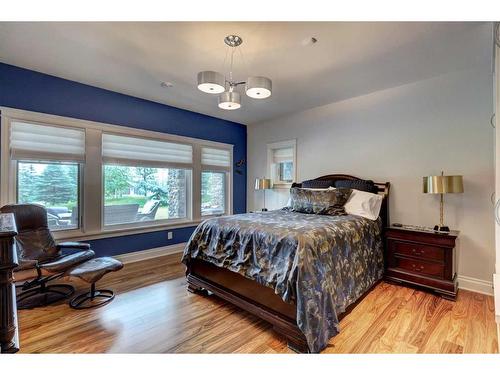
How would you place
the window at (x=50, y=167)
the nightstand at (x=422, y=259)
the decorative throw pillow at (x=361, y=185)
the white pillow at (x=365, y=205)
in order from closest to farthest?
the nightstand at (x=422, y=259)
the window at (x=50, y=167)
the white pillow at (x=365, y=205)
the decorative throw pillow at (x=361, y=185)

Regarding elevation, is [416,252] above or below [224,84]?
below

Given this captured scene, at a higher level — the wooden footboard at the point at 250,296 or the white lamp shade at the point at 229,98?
the white lamp shade at the point at 229,98

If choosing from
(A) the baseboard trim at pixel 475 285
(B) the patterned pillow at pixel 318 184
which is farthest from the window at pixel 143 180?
(A) the baseboard trim at pixel 475 285

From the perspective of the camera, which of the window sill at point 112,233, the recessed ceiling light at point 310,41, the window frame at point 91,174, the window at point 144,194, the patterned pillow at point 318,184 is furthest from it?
the patterned pillow at point 318,184

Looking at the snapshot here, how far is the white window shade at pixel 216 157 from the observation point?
465 cm

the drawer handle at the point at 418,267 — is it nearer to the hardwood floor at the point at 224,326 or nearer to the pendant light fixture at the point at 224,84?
the hardwood floor at the point at 224,326

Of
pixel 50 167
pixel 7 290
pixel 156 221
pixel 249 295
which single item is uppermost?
pixel 50 167

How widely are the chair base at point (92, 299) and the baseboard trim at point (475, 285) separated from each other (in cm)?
393

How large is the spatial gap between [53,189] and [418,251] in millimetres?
4580

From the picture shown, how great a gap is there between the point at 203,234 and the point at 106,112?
2394 mm

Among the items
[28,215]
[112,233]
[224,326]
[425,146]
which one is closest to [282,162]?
[425,146]

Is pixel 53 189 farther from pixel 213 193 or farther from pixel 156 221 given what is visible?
pixel 213 193

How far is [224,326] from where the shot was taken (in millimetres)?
2018
